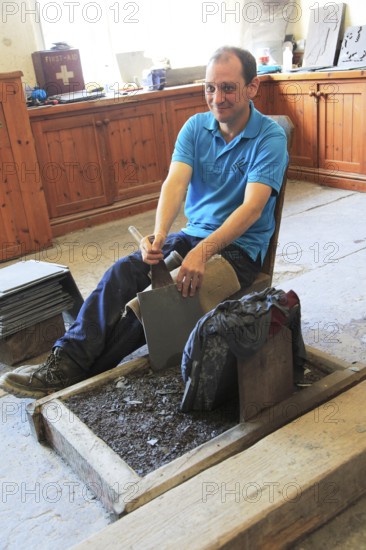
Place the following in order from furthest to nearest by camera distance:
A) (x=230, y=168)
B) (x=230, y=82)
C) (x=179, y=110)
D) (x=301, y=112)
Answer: (x=301, y=112) < (x=179, y=110) < (x=230, y=168) < (x=230, y=82)

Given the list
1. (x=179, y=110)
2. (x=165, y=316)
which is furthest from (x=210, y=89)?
(x=179, y=110)

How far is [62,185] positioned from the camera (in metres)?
3.91

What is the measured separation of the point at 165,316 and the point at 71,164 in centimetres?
241

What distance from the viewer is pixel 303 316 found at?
2.44 metres

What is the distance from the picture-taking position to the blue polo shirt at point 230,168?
1916mm

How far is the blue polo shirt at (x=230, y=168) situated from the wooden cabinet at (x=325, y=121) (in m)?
2.43

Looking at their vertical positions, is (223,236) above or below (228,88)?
below

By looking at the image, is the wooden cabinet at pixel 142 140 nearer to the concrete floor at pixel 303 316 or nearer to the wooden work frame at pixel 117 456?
the concrete floor at pixel 303 316

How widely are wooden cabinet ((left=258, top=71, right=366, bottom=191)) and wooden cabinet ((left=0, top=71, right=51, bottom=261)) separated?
2301 millimetres

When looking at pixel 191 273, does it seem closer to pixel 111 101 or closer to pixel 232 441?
pixel 232 441

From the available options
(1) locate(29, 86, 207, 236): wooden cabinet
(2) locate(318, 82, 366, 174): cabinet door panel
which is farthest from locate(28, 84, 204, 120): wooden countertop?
(2) locate(318, 82, 366, 174): cabinet door panel

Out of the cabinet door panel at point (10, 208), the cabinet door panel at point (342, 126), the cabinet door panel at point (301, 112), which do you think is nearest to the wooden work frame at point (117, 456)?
the cabinet door panel at point (10, 208)

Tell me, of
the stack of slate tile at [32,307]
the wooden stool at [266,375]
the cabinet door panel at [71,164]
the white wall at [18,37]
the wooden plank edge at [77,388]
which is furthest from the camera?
the white wall at [18,37]

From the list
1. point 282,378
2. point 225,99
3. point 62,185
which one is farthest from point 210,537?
point 62,185
